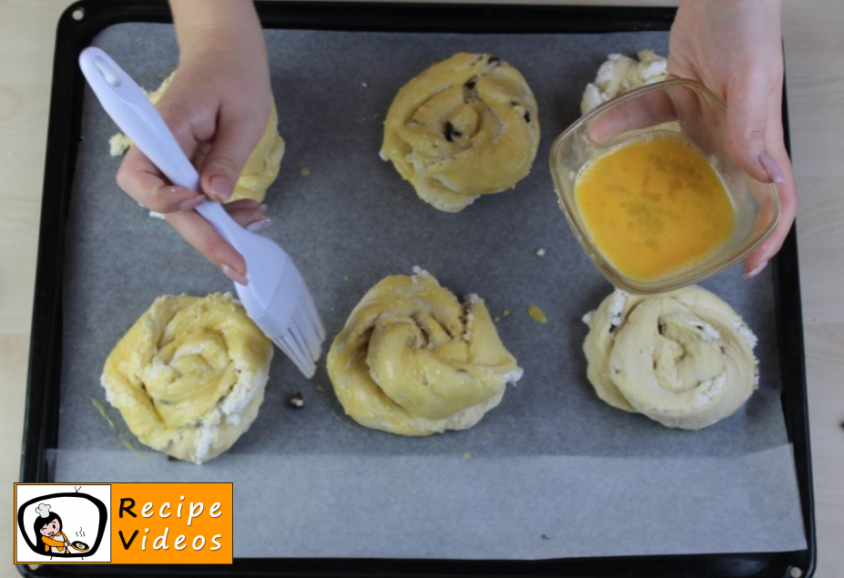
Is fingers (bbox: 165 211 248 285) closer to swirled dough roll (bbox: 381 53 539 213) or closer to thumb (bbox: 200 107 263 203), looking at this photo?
thumb (bbox: 200 107 263 203)

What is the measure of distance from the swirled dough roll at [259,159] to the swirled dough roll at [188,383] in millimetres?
278

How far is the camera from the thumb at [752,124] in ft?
3.43

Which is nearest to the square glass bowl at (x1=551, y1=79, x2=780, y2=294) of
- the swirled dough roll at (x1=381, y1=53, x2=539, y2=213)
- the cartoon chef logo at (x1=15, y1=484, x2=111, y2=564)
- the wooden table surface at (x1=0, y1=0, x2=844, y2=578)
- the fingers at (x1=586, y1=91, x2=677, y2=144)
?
the fingers at (x1=586, y1=91, x2=677, y2=144)

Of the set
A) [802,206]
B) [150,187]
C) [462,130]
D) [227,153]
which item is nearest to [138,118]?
[150,187]

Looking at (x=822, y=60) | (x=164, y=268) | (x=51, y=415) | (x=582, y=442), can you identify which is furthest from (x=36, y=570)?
(x=822, y=60)

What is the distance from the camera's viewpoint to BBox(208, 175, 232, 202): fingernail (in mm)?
1024

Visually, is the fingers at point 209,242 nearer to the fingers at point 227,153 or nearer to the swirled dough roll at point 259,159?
the fingers at point 227,153

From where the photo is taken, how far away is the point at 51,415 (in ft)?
4.66

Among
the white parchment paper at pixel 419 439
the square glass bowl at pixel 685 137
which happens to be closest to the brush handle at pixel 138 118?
the white parchment paper at pixel 419 439

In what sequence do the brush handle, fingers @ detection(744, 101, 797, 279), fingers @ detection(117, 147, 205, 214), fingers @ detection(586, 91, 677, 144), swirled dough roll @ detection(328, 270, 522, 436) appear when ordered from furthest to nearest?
swirled dough roll @ detection(328, 270, 522, 436) < fingers @ detection(586, 91, 677, 144) < fingers @ detection(744, 101, 797, 279) < fingers @ detection(117, 147, 205, 214) < the brush handle

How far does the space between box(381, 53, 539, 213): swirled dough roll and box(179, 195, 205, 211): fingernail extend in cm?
55

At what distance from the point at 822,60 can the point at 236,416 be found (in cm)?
155

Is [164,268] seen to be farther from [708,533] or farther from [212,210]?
[708,533]

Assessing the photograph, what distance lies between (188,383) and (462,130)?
77cm
